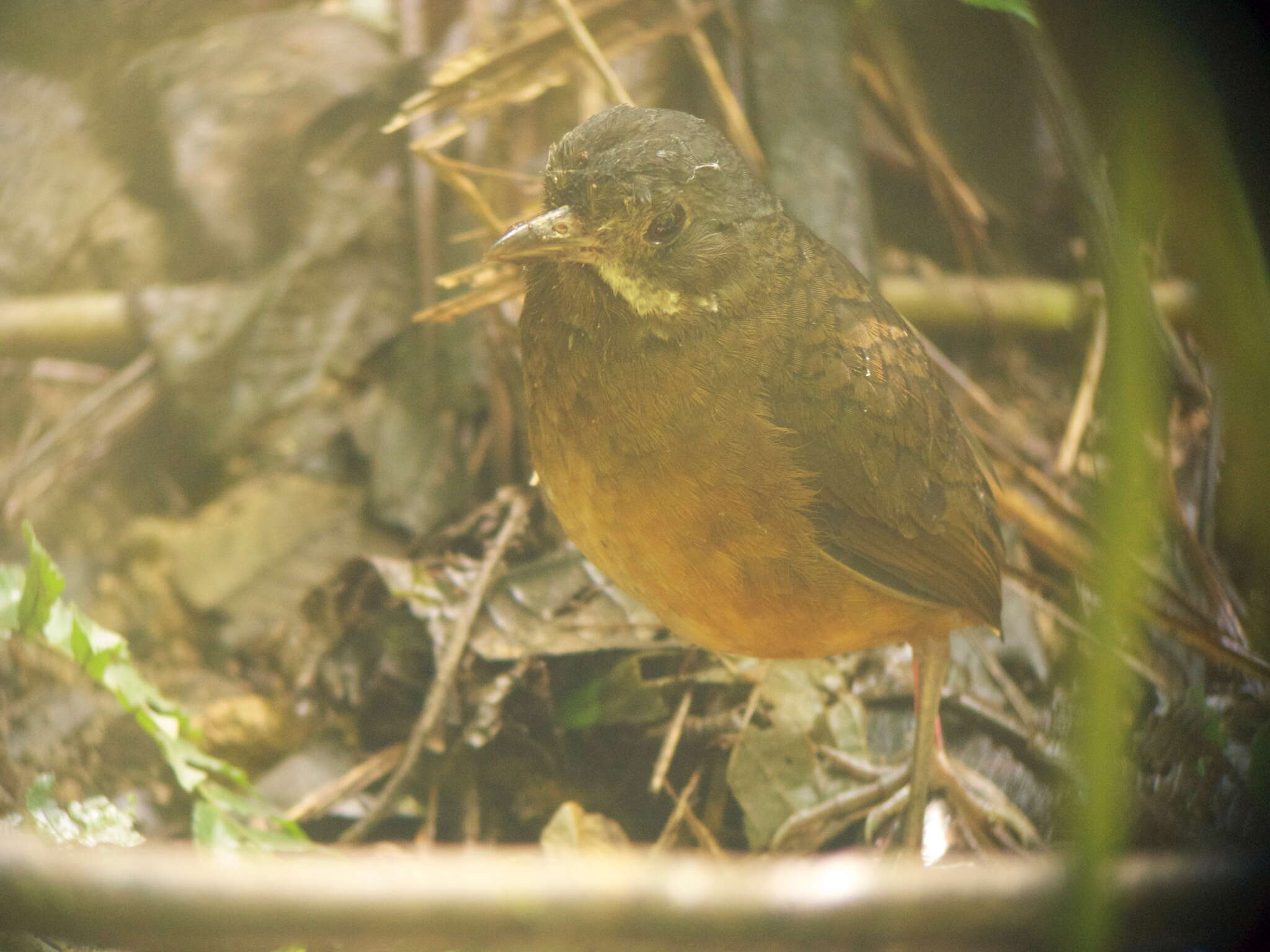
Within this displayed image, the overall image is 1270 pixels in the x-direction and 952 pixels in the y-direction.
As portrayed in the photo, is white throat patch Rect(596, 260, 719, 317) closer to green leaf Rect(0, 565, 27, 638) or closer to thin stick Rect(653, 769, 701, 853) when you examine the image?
thin stick Rect(653, 769, 701, 853)

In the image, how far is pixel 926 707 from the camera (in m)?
2.44

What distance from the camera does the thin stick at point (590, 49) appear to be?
2.52m

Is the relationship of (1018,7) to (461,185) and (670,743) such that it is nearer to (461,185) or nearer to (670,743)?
(461,185)

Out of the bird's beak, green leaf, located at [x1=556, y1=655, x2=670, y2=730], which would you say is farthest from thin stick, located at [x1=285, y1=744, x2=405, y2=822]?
the bird's beak

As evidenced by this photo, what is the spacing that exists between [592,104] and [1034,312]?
1.58 meters

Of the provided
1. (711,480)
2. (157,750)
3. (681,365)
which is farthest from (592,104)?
(157,750)

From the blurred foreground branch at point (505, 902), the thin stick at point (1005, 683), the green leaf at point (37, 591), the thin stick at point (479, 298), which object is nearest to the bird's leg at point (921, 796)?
Answer: the thin stick at point (1005, 683)

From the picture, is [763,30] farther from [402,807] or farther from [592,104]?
[402,807]

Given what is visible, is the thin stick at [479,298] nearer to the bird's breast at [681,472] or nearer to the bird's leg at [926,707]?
the bird's breast at [681,472]

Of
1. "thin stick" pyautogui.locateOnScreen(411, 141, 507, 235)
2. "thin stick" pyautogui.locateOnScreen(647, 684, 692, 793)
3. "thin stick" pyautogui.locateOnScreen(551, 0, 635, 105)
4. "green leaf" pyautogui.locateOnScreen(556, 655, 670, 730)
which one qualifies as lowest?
"thin stick" pyautogui.locateOnScreen(647, 684, 692, 793)

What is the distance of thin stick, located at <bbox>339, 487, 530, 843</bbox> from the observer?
7.81 ft

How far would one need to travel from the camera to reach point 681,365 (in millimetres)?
2023

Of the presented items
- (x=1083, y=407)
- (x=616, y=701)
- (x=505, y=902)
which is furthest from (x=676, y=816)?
(x=1083, y=407)

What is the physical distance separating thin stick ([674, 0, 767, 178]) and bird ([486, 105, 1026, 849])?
58cm
